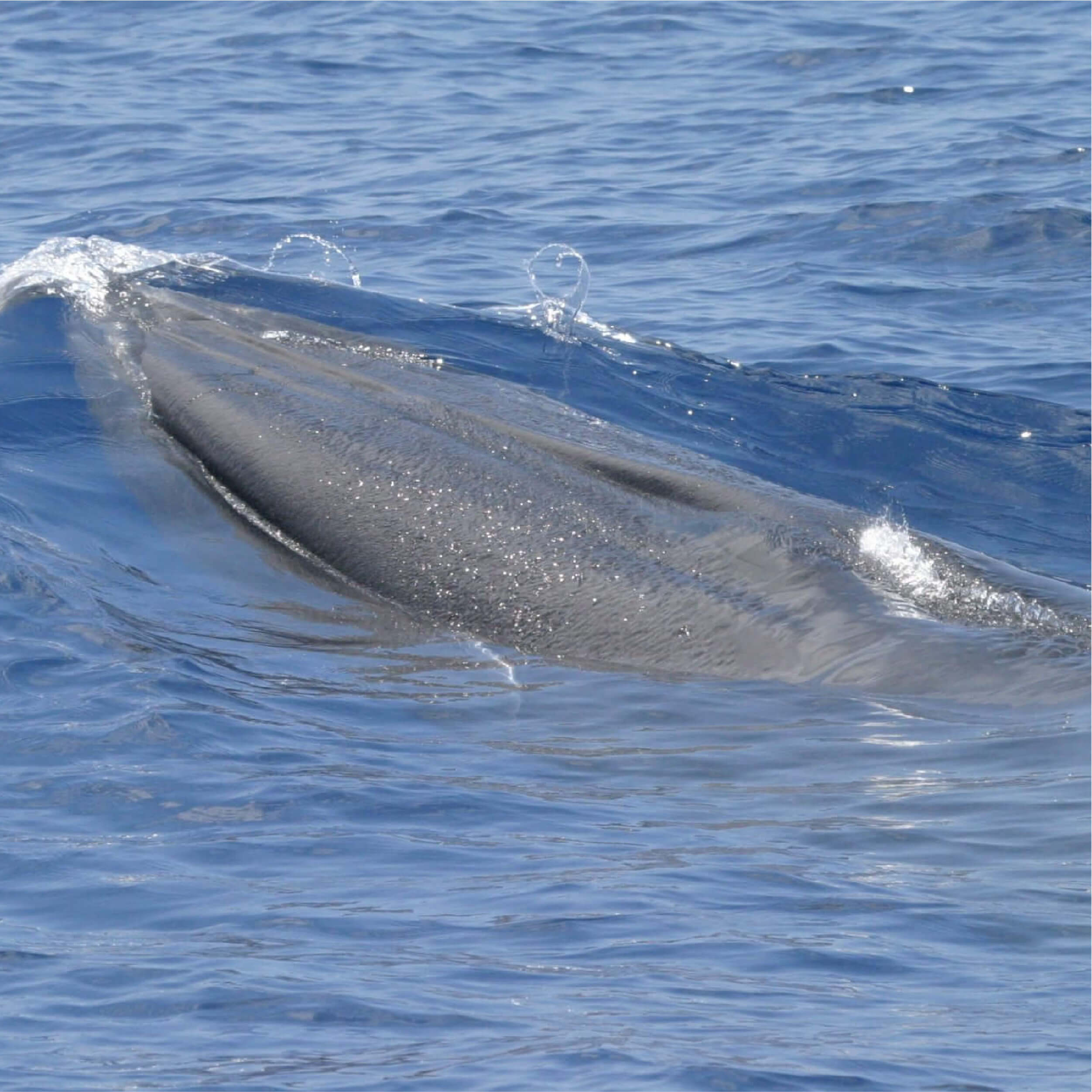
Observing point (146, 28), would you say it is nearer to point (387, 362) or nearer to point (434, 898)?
point (387, 362)

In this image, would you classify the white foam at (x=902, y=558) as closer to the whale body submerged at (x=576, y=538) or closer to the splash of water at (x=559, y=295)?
the whale body submerged at (x=576, y=538)

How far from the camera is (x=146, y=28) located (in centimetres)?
2800

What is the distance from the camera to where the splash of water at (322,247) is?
16859mm

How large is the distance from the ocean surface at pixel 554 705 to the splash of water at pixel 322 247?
0.32 ft

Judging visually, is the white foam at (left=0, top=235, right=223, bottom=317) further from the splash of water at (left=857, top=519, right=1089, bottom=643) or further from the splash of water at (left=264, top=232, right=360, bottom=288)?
the splash of water at (left=857, top=519, right=1089, bottom=643)

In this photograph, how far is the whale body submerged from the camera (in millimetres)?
8289

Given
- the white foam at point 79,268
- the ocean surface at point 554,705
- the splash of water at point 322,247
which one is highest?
the white foam at point 79,268

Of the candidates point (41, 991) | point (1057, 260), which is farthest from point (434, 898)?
point (1057, 260)

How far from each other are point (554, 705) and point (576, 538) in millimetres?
1215

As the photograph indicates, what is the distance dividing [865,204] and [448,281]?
4438mm

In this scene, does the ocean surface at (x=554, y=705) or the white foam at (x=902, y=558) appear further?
the white foam at (x=902, y=558)

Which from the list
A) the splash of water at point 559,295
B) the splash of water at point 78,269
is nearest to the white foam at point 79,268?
the splash of water at point 78,269

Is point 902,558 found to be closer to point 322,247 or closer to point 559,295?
point 559,295

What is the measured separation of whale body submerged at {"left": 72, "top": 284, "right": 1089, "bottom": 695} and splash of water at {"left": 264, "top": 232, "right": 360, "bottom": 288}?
5.46m
